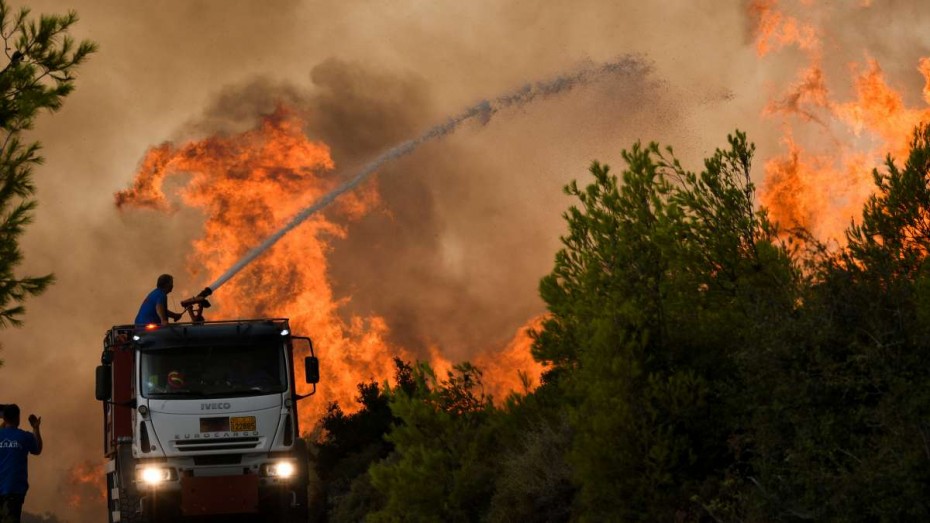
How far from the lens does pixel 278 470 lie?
18422mm

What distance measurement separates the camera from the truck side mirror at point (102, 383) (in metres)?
18.5

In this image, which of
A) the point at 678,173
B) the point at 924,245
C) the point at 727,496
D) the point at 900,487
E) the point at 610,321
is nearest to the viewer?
the point at 900,487

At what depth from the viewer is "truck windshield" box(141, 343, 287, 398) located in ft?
60.5

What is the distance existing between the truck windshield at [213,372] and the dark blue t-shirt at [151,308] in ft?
3.28

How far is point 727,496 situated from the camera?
14.4 meters

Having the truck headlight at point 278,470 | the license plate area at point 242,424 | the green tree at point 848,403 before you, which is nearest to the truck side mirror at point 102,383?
the license plate area at point 242,424

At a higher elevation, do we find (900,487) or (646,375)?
(646,375)

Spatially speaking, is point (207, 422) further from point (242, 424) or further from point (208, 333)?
point (208, 333)

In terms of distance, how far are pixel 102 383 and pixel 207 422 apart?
1.73m

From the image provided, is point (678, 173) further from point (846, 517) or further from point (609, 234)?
point (846, 517)

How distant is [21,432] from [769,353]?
9.59 meters

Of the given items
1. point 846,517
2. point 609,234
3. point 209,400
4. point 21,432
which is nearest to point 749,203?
point 609,234

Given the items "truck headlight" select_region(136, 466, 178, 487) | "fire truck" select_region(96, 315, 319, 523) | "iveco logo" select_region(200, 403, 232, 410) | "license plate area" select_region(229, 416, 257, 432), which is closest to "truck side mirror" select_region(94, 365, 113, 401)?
"fire truck" select_region(96, 315, 319, 523)

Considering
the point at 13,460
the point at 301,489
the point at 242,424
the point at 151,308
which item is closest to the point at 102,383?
the point at 151,308
